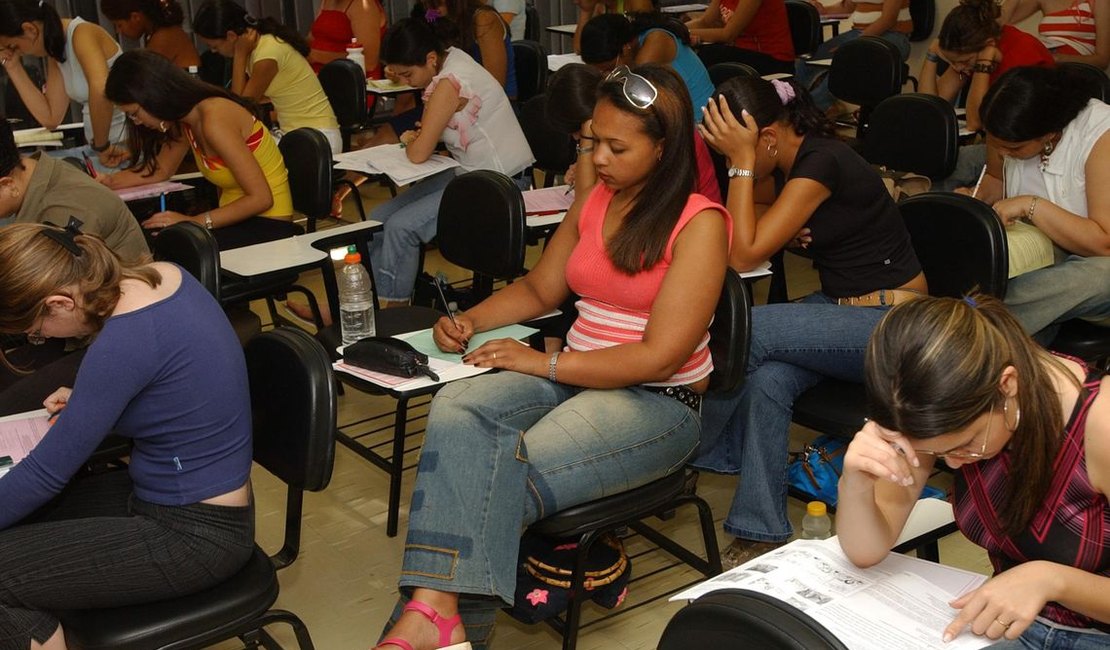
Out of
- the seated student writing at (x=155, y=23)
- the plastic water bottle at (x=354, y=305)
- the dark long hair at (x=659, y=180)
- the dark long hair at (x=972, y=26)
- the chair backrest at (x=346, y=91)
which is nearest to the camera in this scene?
the dark long hair at (x=659, y=180)

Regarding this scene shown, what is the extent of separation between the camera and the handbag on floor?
2.37 metres

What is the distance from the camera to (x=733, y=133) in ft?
9.96

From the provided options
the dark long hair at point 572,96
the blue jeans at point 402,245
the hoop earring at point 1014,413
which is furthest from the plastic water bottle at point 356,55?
the hoop earring at point 1014,413

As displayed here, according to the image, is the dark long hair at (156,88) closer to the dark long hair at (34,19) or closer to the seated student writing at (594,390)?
the dark long hair at (34,19)

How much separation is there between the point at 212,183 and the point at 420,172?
0.81m

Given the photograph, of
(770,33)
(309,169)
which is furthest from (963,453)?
(770,33)

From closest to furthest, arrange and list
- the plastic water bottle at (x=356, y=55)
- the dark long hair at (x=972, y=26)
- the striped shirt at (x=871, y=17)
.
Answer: the dark long hair at (x=972, y=26) < the plastic water bottle at (x=356, y=55) < the striped shirt at (x=871, y=17)

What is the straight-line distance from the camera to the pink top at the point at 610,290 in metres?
2.47

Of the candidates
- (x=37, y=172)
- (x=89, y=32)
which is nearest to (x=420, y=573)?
(x=37, y=172)

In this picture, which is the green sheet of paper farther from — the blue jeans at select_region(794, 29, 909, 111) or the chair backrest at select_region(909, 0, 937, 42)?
the chair backrest at select_region(909, 0, 937, 42)

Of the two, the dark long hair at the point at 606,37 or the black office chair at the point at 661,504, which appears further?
the dark long hair at the point at 606,37

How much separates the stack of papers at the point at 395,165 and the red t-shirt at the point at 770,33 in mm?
2800

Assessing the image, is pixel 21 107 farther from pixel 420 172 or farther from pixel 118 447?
pixel 118 447

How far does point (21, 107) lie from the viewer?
22.4 feet
